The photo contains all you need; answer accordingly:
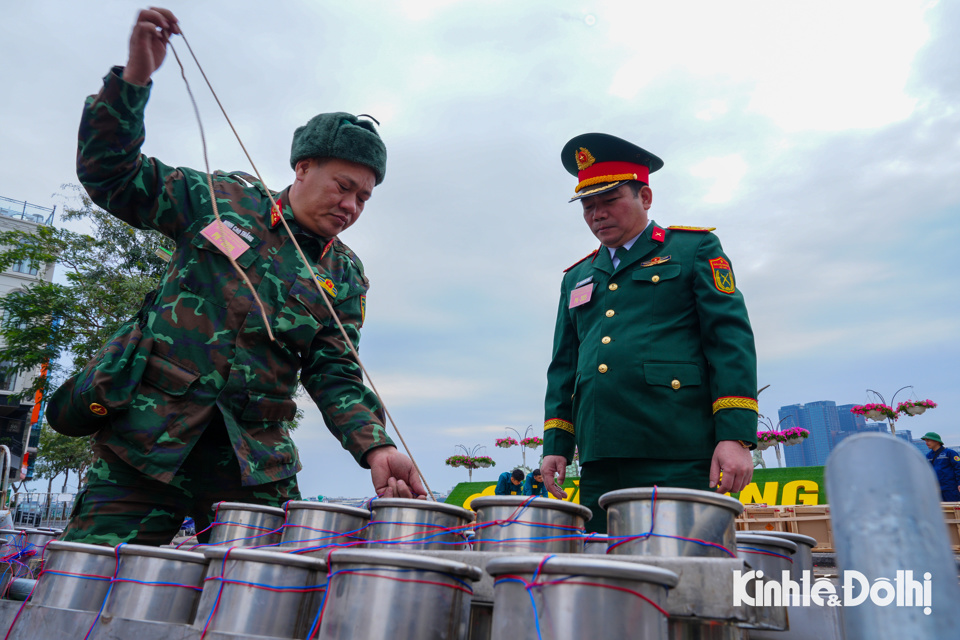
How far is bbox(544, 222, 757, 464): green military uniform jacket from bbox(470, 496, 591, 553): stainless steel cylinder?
1181 mm

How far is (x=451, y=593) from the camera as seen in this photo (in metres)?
1.23

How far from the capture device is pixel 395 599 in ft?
3.94

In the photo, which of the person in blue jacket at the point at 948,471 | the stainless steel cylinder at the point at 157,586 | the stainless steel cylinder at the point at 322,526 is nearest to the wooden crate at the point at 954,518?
the person in blue jacket at the point at 948,471

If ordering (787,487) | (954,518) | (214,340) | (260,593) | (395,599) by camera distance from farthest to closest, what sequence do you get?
(787,487) < (954,518) < (214,340) < (260,593) < (395,599)

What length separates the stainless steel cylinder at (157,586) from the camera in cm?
153

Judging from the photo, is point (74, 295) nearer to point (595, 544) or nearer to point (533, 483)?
point (533, 483)

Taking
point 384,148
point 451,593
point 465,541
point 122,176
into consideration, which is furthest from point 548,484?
point 122,176

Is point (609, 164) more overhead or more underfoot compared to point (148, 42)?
more overhead

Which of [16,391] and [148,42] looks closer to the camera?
[148,42]

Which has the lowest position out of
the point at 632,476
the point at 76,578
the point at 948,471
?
the point at 76,578

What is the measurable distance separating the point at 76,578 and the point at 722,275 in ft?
9.01

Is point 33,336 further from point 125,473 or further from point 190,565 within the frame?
point 190,565

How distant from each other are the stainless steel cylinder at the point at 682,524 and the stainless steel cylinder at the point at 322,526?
0.82 m

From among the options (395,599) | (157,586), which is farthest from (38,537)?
(395,599)
